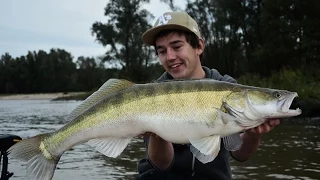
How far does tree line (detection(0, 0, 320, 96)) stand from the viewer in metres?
29.1

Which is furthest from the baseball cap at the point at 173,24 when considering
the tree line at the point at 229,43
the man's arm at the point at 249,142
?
the tree line at the point at 229,43

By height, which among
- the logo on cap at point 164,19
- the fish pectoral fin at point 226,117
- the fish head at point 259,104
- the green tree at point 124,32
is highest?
the green tree at point 124,32

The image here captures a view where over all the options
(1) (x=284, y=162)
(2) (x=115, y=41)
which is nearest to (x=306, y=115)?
(1) (x=284, y=162)

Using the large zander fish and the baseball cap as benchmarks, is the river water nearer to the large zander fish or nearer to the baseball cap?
the baseball cap

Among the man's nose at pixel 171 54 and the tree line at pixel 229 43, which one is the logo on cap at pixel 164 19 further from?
the tree line at pixel 229 43

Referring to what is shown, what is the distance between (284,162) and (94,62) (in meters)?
75.7

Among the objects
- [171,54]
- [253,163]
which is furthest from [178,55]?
[253,163]

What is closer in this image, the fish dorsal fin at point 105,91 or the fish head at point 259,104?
the fish head at point 259,104

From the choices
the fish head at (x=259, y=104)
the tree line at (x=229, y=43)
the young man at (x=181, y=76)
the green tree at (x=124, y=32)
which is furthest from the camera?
the green tree at (x=124, y=32)

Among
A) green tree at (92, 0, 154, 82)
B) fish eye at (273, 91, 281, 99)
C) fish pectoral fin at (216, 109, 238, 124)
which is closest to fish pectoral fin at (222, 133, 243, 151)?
fish pectoral fin at (216, 109, 238, 124)

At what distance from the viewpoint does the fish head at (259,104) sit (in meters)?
2.99

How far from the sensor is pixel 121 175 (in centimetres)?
813

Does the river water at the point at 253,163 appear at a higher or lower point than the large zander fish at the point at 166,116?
lower

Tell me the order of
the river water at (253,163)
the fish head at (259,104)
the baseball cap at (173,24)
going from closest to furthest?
the fish head at (259,104) → the baseball cap at (173,24) → the river water at (253,163)
